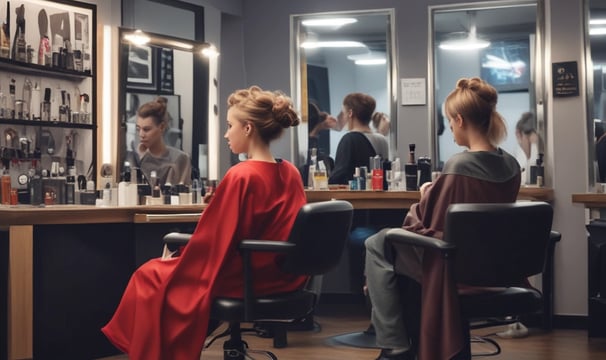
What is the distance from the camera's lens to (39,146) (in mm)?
3770

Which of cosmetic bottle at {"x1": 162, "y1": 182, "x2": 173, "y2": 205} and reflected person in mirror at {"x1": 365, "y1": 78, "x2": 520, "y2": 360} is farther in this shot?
cosmetic bottle at {"x1": 162, "y1": 182, "x2": 173, "y2": 205}

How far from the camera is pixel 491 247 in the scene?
2.39 m

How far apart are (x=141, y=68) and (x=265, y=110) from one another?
65.2 inches

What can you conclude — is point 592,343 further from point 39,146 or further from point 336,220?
point 39,146

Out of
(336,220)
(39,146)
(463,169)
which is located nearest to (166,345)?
(336,220)

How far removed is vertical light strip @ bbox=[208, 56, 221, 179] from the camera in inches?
183

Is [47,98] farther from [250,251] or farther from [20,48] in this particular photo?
[250,251]

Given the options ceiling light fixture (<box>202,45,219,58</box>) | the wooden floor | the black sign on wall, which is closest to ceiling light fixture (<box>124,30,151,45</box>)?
ceiling light fixture (<box>202,45,219,58</box>)

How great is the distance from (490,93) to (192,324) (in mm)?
1284

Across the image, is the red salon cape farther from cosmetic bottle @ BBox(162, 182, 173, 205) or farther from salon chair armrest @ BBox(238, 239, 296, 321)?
cosmetic bottle @ BBox(162, 182, 173, 205)

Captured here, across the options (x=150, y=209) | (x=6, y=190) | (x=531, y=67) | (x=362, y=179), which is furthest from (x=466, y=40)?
(x=6, y=190)

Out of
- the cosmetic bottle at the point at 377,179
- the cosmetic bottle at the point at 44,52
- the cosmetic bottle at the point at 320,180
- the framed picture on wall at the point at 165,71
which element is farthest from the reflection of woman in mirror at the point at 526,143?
the cosmetic bottle at the point at 44,52

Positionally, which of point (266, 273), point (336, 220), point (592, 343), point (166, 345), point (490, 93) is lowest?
point (592, 343)

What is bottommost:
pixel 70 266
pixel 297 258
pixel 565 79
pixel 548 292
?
pixel 548 292
